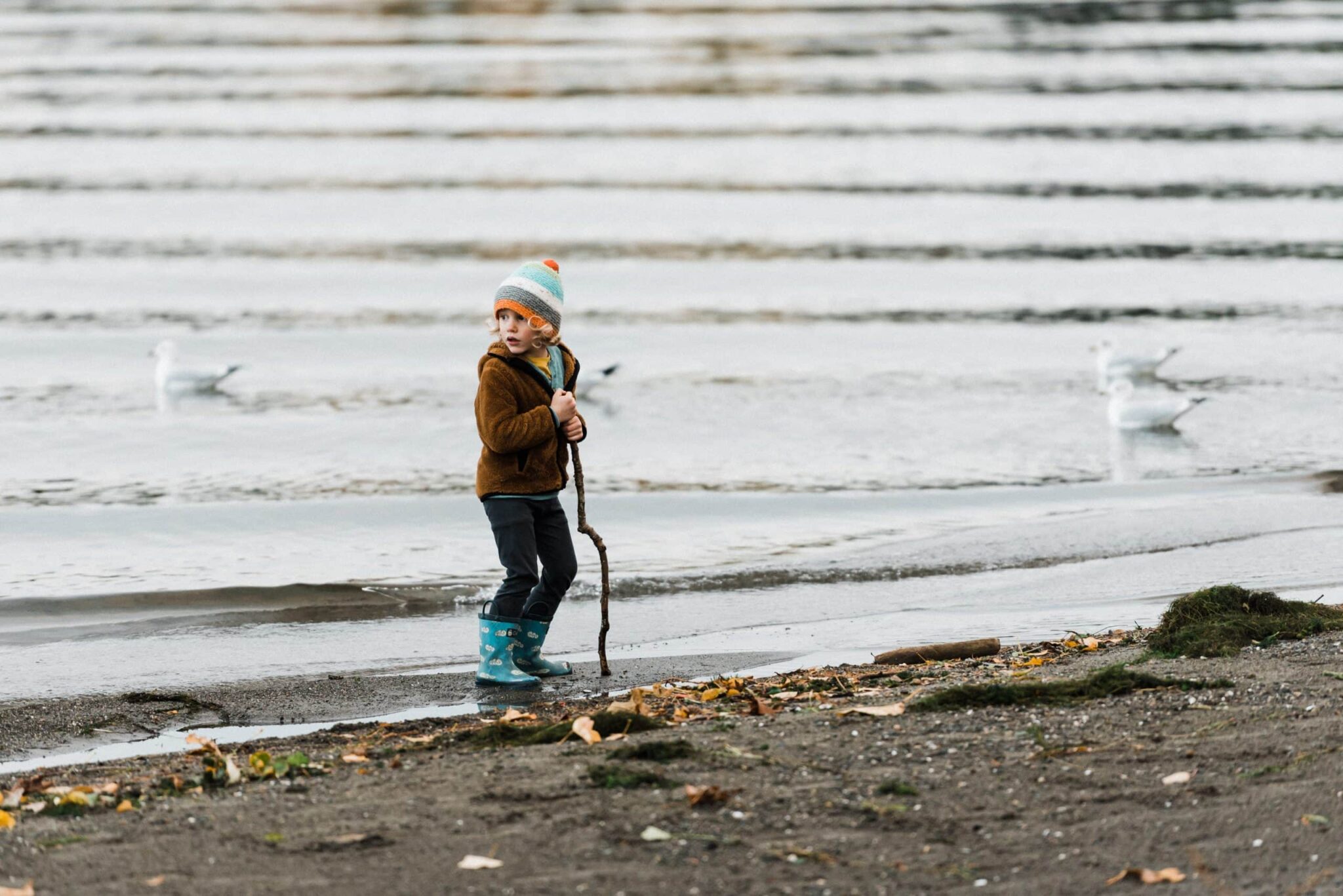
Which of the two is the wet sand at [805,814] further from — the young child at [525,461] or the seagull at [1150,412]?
the seagull at [1150,412]

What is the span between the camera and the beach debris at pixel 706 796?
4.54 metres

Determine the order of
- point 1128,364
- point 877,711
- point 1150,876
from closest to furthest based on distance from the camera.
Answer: point 1150,876 → point 877,711 → point 1128,364

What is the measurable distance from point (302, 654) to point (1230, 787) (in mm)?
4779

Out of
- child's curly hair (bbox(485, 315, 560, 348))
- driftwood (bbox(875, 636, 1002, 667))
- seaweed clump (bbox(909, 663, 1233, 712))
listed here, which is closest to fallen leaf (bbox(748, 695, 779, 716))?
seaweed clump (bbox(909, 663, 1233, 712))

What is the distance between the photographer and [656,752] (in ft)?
16.4

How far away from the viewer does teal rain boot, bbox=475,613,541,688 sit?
698 cm

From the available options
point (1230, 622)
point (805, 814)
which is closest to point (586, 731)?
point (805, 814)

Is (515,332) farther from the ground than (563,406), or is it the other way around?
Result: (515,332)

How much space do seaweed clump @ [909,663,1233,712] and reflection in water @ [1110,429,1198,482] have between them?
6.93 m

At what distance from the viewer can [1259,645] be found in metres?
6.46

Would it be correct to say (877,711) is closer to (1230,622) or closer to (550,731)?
(550,731)

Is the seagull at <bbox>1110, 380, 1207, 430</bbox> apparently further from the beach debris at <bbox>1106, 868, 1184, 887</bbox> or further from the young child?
the beach debris at <bbox>1106, 868, 1184, 887</bbox>

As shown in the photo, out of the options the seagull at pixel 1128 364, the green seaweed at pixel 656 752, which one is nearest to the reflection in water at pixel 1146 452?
the seagull at pixel 1128 364

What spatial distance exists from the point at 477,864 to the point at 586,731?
131 centimetres
